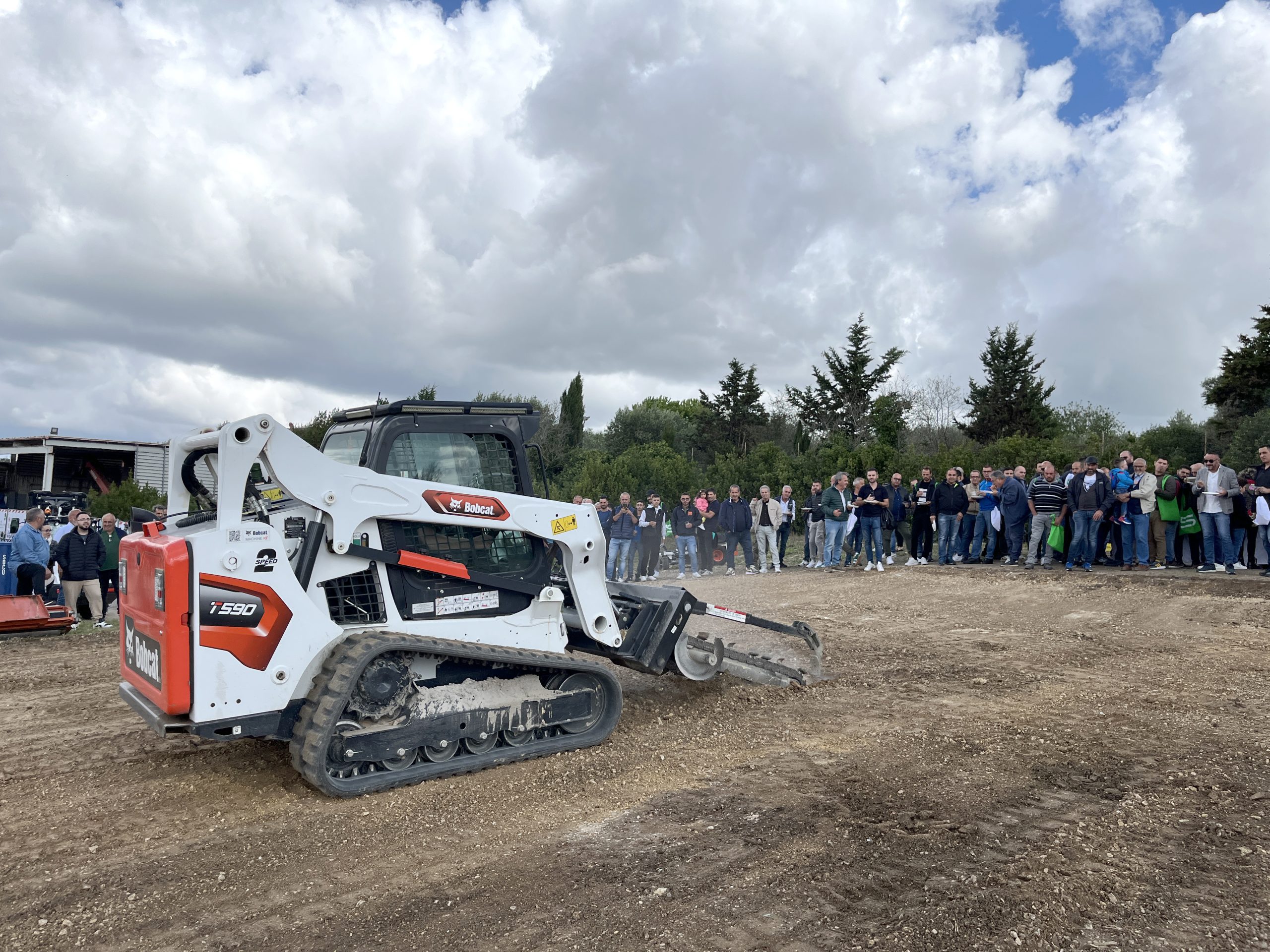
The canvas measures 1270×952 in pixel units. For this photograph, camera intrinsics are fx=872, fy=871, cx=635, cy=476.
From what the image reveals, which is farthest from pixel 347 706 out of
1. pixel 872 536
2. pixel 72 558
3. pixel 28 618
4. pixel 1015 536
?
pixel 1015 536

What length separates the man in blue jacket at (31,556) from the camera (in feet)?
42.2

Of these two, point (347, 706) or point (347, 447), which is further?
point (347, 447)

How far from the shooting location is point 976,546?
55.2ft

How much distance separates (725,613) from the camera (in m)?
7.46

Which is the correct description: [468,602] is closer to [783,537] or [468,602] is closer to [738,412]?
[783,537]

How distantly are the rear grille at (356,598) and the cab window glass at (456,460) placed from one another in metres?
0.71

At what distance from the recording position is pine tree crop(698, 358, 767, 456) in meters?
49.1

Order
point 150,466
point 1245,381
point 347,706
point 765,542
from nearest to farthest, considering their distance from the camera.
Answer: point 347,706 → point 765,542 → point 1245,381 → point 150,466

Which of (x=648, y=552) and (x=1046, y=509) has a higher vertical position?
(x=1046, y=509)

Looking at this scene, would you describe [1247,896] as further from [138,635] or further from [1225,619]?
[1225,619]

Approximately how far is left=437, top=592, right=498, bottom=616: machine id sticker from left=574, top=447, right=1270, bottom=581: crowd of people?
37.2 feet

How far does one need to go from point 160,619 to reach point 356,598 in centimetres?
112

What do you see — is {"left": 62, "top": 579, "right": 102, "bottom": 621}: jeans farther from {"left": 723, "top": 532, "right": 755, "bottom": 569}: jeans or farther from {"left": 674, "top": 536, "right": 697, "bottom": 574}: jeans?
{"left": 723, "top": 532, "right": 755, "bottom": 569}: jeans

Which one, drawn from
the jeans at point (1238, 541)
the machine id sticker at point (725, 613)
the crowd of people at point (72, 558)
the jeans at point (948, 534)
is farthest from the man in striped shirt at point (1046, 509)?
the crowd of people at point (72, 558)
